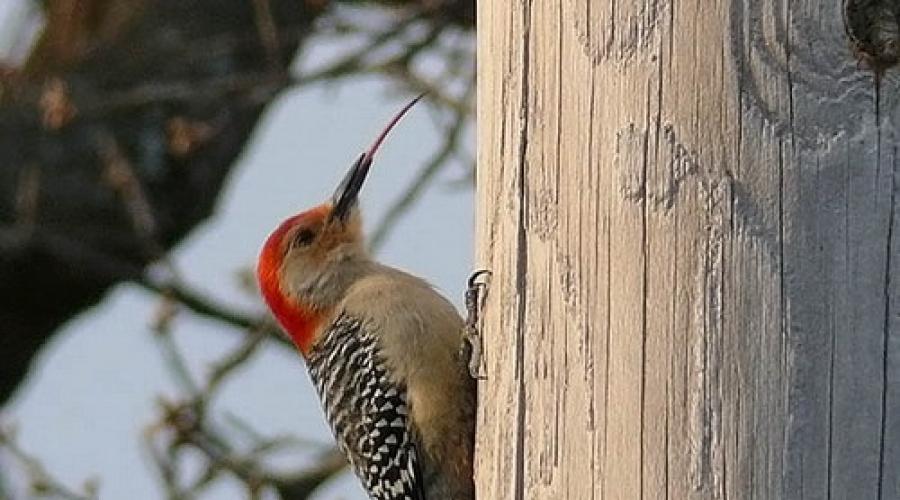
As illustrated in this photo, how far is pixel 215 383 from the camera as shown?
5.62m

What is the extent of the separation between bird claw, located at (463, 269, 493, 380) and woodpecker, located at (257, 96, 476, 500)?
456 millimetres

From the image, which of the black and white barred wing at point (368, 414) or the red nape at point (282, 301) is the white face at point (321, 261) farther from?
the black and white barred wing at point (368, 414)

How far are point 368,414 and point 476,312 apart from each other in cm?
90

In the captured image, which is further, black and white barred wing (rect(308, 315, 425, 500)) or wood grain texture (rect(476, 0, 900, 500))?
black and white barred wing (rect(308, 315, 425, 500))

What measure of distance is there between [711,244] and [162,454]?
11.2 ft

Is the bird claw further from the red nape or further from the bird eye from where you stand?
the bird eye

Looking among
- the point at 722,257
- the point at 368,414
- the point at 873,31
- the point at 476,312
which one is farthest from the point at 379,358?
the point at 873,31

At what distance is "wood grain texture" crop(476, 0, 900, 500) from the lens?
2379mm

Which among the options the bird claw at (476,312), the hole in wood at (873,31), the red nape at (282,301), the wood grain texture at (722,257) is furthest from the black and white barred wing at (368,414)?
the hole in wood at (873,31)

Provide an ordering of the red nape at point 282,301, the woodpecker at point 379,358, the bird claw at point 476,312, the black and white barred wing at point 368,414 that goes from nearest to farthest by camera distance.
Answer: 1. the bird claw at point 476,312
2. the woodpecker at point 379,358
3. the black and white barred wing at point 368,414
4. the red nape at point 282,301

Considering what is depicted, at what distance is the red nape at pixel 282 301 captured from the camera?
4738 millimetres

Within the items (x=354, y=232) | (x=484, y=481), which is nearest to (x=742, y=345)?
(x=484, y=481)

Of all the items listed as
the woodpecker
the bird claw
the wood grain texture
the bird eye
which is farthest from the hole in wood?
the bird eye

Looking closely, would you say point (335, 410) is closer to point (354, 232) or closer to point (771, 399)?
point (354, 232)
